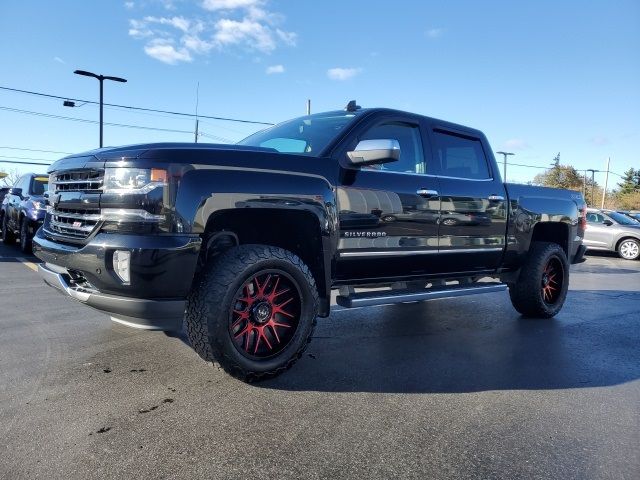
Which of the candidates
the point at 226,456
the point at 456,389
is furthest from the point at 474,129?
the point at 226,456

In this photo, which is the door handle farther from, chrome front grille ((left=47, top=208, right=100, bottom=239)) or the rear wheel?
the rear wheel

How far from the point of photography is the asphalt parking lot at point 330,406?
242 centimetres

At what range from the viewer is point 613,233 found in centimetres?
1600

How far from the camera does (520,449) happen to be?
2.64 metres

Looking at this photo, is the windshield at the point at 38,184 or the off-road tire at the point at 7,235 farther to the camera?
the off-road tire at the point at 7,235

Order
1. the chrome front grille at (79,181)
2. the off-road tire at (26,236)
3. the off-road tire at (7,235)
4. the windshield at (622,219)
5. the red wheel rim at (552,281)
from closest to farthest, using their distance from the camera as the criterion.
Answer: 1. the chrome front grille at (79,181)
2. the red wheel rim at (552,281)
3. the off-road tire at (26,236)
4. the off-road tire at (7,235)
5. the windshield at (622,219)

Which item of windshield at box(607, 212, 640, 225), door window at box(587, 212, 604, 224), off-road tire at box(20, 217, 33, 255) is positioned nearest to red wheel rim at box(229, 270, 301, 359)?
off-road tire at box(20, 217, 33, 255)

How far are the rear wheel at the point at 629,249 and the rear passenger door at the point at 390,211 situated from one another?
13879 mm

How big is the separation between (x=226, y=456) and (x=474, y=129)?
14.4 ft

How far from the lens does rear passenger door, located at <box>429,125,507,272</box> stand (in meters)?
4.74

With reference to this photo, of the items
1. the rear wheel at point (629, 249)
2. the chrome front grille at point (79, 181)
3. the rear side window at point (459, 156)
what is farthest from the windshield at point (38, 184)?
the rear wheel at point (629, 249)

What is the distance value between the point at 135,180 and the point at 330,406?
179 centimetres

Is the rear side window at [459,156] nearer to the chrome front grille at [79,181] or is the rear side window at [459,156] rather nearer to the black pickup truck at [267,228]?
the black pickup truck at [267,228]

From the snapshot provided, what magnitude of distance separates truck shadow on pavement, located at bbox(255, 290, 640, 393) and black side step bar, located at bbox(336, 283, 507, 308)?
458 mm
